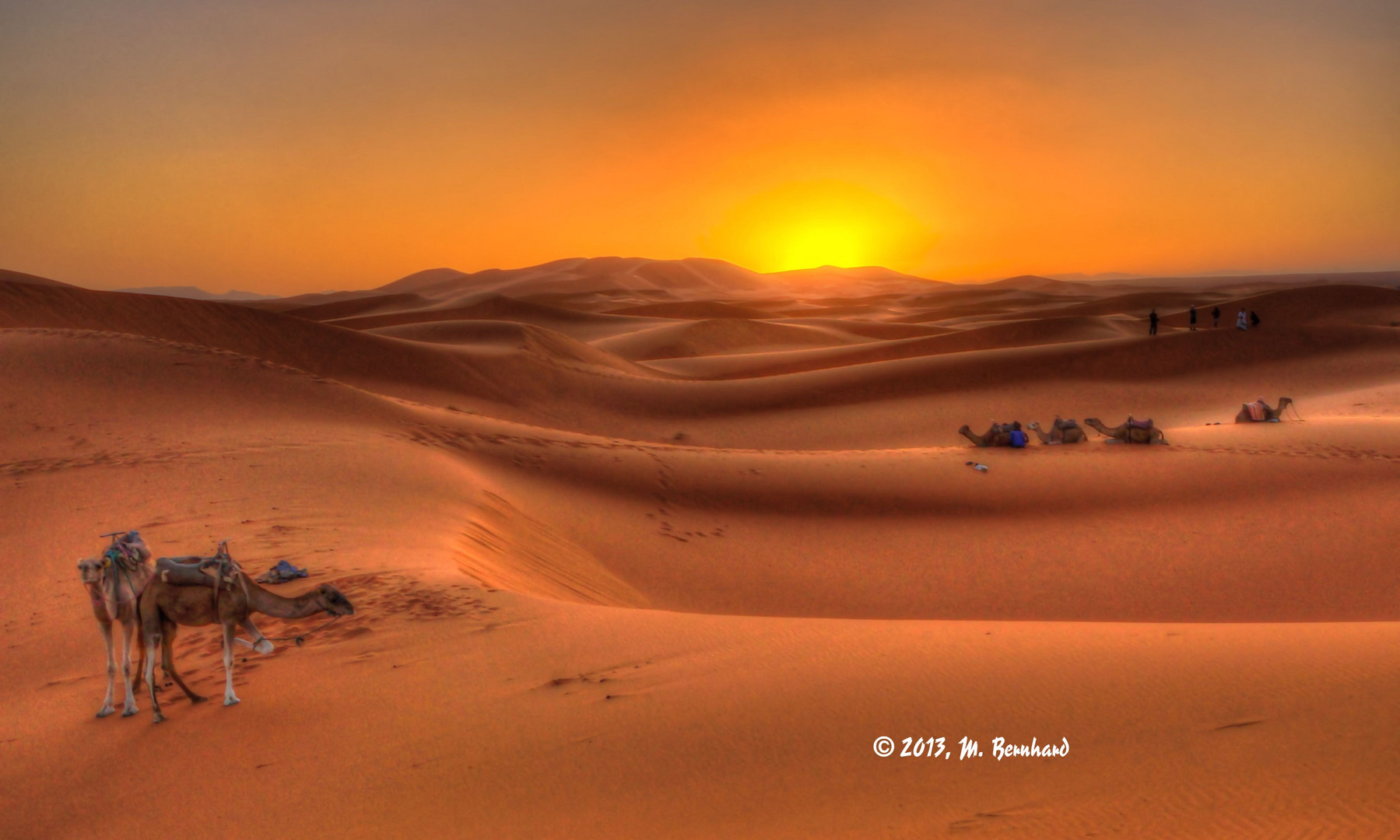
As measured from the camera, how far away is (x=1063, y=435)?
1647cm

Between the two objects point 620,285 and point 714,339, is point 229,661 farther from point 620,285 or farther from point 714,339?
point 620,285

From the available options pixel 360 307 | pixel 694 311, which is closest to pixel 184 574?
pixel 694 311

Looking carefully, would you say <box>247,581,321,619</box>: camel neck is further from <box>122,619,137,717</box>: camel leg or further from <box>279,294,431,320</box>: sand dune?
<box>279,294,431,320</box>: sand dune

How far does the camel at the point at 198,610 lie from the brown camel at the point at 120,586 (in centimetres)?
10

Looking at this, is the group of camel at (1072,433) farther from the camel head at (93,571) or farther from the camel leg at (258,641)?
the camel head at (93,571)

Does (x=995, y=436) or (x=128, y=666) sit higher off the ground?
(x=128, y=666)

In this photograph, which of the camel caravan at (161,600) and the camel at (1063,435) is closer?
the camel caravan at (161,600)

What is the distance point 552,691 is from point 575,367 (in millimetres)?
28190

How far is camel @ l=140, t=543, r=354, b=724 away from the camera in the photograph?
5.06 m

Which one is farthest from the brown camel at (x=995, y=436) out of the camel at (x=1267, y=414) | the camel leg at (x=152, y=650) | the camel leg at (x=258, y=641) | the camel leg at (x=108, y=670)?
the camel leg at (x=108, y=670)

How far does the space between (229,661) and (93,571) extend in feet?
2.92

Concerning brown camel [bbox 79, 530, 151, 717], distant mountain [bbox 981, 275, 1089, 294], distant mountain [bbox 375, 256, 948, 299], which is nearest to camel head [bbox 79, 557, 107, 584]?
brown camel [bbox 79, 530, 151, 717]

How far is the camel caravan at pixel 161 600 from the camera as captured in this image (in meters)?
5.02

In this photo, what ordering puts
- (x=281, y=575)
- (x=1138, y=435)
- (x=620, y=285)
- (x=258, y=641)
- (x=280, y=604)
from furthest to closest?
(x=620, y=285)
(x=1138, y=435)
(x=281, y=575)
(x=280, y=604)
(x=258, y=641)
